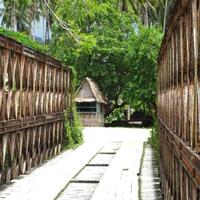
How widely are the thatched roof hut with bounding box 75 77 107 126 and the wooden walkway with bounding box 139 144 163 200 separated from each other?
90.4 ft

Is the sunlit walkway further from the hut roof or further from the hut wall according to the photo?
the hut wall

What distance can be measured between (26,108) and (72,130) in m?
Answer: 8.59

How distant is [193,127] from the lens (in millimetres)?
4113

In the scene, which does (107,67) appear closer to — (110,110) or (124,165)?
(110,110)

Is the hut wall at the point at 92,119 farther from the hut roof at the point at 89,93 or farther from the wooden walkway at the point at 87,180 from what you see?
the wooden walkway at the point at 87,180

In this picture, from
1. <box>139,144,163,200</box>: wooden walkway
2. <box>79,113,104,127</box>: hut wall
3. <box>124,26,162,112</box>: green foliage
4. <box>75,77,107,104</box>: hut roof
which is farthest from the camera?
<box>79,113,104,127</box>: hut wall

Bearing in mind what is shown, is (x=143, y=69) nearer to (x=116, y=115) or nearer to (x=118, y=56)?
(x=118, y=56)

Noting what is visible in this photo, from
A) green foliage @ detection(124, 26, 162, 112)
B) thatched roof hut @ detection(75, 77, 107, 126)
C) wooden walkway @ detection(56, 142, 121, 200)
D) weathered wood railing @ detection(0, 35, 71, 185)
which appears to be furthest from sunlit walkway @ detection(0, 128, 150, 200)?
thatched roof hut @ detection(75, 77, 107, 126)

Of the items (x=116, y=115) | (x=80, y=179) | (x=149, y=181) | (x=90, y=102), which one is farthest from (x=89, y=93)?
(x=149, y=181)

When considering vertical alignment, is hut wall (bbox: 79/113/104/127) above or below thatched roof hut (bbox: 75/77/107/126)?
below

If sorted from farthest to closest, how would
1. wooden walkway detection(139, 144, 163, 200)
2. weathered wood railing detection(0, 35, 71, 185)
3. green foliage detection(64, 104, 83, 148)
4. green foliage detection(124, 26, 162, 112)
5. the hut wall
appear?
the hut wall, green foliage detection(124, 26, 162, 112), green foliage detection(64, 104, 83, 148), weathered wood railing detection(0, 35, 71, 185), wooden walkway detection(139, 144, 163, 200)

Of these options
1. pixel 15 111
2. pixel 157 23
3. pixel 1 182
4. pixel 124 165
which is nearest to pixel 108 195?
pixel 1 182

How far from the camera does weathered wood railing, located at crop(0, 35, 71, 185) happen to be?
11.4 metres

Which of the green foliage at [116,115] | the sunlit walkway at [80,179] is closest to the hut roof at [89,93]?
the green foliage at [116,115]
